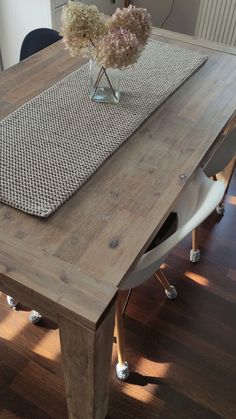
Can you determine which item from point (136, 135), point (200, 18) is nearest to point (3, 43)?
point (200, 18)

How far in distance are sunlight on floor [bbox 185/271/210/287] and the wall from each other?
219 centimetres

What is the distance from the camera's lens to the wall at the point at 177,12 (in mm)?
2912

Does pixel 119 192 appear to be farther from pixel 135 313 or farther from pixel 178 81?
pixel 135 313

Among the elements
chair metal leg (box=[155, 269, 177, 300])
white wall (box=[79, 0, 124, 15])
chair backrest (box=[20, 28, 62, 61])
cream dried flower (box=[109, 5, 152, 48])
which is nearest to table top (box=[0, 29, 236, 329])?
cream dried flower (box=[109, 5, 152, 48])

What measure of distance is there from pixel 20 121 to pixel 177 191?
19.5 inches

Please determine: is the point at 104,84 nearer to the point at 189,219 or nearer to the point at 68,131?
the point at 68,131

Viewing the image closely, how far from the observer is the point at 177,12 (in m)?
2.98

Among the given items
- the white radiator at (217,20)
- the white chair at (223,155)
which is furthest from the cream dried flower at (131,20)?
the white radiator at (217,20)

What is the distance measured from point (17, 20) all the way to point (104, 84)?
135cm

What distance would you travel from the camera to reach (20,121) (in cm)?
108

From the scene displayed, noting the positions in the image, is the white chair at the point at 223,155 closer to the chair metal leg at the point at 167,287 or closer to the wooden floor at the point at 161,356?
the chair metal leg at the point at 167,287

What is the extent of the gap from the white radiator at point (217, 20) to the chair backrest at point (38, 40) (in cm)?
150

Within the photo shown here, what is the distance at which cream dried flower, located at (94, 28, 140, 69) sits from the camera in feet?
3.31

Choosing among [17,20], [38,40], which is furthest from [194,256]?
[17,20]
